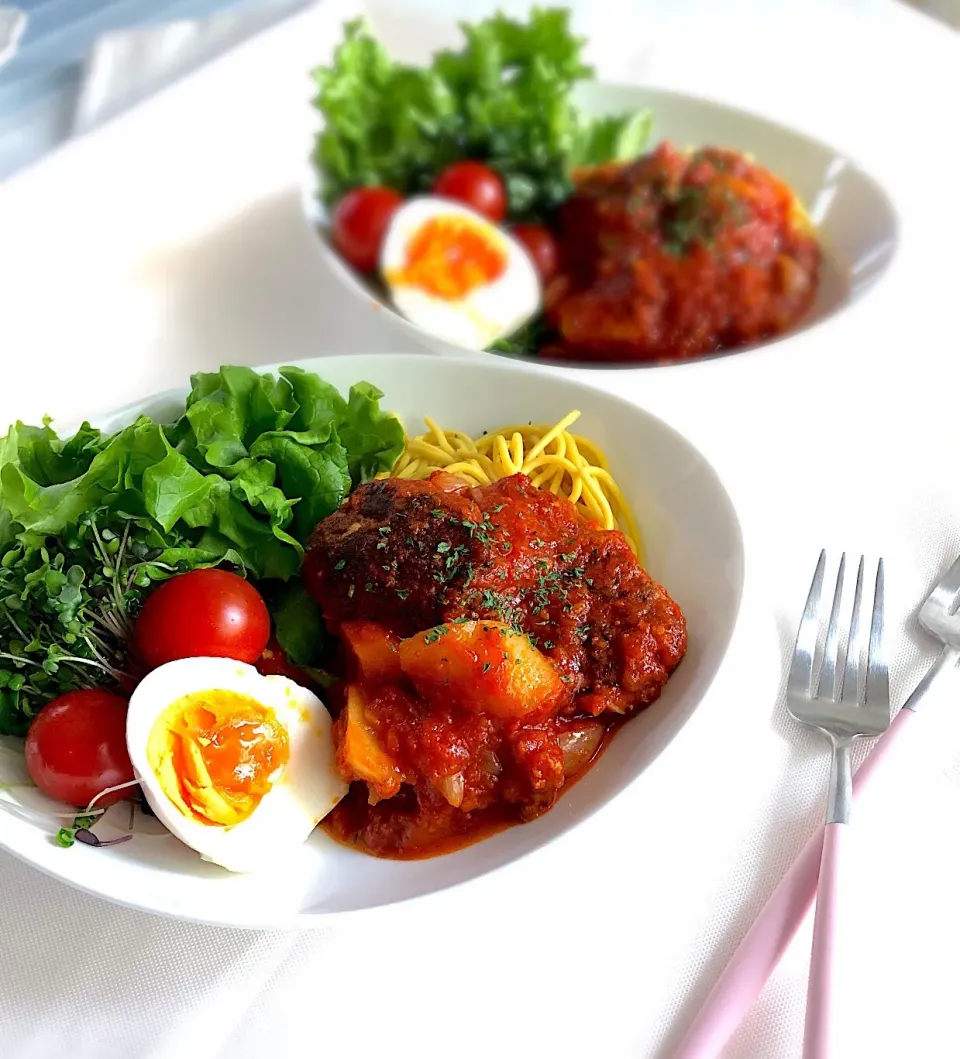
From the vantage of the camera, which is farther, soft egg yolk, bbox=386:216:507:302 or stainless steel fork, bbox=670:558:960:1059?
soft egg yolk, bbox=386:216:507:302

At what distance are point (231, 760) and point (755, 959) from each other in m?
1.02

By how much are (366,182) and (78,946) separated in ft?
9.77

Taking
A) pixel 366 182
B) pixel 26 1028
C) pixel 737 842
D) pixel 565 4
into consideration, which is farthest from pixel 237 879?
pixel 565 4

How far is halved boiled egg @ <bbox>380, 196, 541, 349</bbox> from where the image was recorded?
349cm

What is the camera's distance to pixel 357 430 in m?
2.57

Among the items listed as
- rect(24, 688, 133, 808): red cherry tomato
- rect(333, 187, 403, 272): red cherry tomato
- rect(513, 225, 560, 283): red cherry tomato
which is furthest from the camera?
rect(513, 225, 560, 283): red cherry tomato

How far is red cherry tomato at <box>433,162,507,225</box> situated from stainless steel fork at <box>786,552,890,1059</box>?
7.03ft

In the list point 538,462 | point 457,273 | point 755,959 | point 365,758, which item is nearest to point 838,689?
point 755,959

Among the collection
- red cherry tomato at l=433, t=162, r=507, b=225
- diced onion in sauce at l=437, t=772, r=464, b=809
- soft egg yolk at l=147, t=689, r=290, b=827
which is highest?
red cherry tomato at l=433, t=162, r=507, b=225

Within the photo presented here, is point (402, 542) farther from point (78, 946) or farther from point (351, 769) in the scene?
point (78, 946)

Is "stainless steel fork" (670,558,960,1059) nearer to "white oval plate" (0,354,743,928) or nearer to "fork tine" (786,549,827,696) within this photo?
"fork tine" (786,549,827,696)

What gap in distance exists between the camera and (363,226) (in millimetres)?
3639

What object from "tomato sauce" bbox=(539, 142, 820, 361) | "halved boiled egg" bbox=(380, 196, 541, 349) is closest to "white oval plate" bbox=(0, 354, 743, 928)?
"halved boiled egg" bbox=(380, 196, 541, 349)

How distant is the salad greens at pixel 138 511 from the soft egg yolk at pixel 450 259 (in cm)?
116
